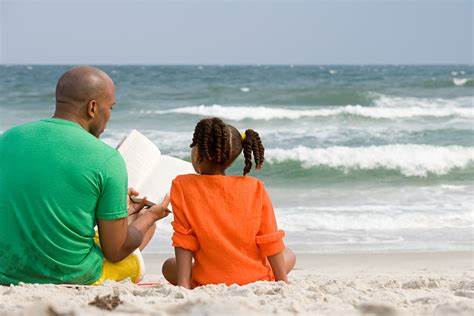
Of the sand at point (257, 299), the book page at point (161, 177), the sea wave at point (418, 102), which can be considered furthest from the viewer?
the sea wave at point (418, 102)

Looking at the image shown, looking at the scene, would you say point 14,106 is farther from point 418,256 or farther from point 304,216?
point 418,256

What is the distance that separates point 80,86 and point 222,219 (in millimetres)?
809

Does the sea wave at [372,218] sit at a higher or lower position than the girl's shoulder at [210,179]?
lower

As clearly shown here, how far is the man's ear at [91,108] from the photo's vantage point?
3.36m

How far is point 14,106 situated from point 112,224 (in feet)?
62.2

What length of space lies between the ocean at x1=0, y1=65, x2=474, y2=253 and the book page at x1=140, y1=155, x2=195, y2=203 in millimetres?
2715

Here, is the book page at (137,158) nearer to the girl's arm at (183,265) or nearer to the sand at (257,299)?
the girl's arm at (183,265)

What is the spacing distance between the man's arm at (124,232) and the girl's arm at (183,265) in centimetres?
18

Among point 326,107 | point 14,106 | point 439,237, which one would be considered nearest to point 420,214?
point 439,237

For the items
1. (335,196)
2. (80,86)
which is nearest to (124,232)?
(80,86)

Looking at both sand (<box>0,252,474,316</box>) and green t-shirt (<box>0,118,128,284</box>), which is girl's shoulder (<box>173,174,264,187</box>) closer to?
green t-shirt (<box>0,118,128,284</box>)

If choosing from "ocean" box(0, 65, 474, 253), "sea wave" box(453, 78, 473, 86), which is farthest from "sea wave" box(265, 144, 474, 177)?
"sea wave" box(453, 78, 473, 86)

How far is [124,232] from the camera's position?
132 inches

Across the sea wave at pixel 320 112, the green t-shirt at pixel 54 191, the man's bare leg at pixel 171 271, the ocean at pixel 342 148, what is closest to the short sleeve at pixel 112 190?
the green t-shirt at pixel 54 191
